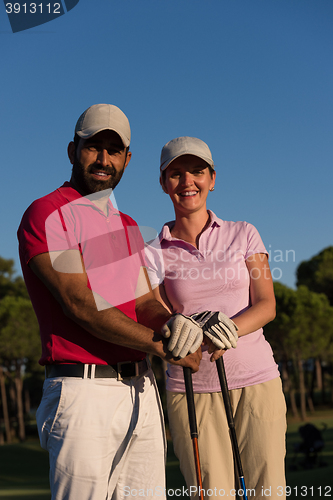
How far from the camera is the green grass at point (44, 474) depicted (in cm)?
1160

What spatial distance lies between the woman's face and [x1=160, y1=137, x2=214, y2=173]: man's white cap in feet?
0.18

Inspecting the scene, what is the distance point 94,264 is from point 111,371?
0.57 metres

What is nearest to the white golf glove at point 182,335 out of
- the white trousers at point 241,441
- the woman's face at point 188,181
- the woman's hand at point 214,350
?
the woman's hand at point 214,350

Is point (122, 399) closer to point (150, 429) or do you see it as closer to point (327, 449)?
point (150, 429)

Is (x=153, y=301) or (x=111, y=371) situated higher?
(x=153, y=301)

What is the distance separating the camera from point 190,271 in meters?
2.94

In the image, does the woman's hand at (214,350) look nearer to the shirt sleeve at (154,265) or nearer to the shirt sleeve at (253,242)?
the shirt sleeve at (154,265)

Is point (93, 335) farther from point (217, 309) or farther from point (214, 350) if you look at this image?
point (217, 309)

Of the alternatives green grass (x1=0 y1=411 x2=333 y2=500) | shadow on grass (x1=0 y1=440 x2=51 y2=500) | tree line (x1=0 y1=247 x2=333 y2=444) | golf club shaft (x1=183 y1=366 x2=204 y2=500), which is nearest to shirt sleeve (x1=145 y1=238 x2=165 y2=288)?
golf club shaft (x1=183 y1=366 x2=204 y2=500)

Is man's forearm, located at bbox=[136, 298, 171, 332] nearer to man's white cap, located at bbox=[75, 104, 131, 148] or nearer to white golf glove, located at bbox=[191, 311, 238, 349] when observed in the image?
white golf glove, located at bbox=[191, 311, 238, 349]

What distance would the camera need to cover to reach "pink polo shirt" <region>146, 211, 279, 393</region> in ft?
9.18

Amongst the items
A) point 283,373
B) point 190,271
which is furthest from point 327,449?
point 190,271

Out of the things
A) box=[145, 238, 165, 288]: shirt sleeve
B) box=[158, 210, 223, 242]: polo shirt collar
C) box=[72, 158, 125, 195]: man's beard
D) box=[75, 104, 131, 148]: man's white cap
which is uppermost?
box=[75, 104, 131, 148]: man's white cap

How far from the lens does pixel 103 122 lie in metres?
2.66
